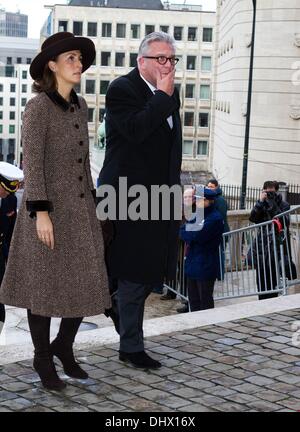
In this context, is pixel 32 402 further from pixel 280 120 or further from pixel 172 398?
pixel 280 120

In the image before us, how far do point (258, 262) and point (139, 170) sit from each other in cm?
582

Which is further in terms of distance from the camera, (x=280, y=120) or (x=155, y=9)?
(x=155, y=9)

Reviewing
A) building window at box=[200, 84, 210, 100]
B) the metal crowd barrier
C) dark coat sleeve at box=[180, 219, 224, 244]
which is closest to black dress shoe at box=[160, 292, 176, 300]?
the metal crowd barrier

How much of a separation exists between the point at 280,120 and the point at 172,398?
34.8 metres

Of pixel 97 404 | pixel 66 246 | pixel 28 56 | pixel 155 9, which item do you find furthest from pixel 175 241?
pixel 28 56

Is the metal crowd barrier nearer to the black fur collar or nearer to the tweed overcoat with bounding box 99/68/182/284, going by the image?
the tweed overcoat with bounding box 99/68/182/284

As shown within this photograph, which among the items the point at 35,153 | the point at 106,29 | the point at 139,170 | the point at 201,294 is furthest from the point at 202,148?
the point at 35,153

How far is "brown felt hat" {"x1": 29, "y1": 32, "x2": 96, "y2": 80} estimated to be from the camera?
16.1ft

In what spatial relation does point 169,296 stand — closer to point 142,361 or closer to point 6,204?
point 6,204

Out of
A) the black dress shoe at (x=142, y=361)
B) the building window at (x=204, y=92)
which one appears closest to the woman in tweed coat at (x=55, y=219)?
the black dress shoe at (x=142, y=361)

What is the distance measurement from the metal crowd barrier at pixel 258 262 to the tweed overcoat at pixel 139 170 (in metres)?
5.37

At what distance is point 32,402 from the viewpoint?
189 inches

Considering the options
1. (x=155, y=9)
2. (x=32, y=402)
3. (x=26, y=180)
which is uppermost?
(x=155, y=9)

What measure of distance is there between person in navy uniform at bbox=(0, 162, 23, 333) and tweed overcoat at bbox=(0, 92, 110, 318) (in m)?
2.23
